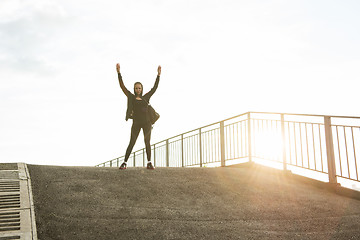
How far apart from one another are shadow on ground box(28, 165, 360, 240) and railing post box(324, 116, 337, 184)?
39 centimetres

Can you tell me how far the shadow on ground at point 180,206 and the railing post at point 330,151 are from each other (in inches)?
15.2

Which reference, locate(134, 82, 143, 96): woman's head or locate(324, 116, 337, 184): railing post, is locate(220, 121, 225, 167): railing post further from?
locate(134, 82, 143, 96): woman's head

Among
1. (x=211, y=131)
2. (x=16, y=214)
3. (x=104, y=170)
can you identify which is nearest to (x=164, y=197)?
(x=104, y=170)

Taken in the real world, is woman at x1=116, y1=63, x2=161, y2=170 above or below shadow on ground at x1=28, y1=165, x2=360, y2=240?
above

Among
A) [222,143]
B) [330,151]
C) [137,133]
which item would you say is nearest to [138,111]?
[137,133]

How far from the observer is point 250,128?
33.7ft

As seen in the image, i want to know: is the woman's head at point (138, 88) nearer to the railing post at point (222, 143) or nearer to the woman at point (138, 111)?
the woman at point (138, 111)

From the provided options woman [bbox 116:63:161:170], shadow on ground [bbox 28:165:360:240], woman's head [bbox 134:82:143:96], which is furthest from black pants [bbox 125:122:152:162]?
woman's head [bbox 134:82:143:96]

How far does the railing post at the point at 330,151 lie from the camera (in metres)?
8.83

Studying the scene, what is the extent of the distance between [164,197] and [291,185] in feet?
11.7

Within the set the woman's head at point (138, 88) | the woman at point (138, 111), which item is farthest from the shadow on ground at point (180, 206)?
the woman's head at point (138, 88)

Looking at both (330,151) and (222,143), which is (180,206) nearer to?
(330,151)

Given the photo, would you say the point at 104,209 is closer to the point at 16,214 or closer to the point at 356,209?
the point at 16,214

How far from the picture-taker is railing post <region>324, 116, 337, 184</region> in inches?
348
